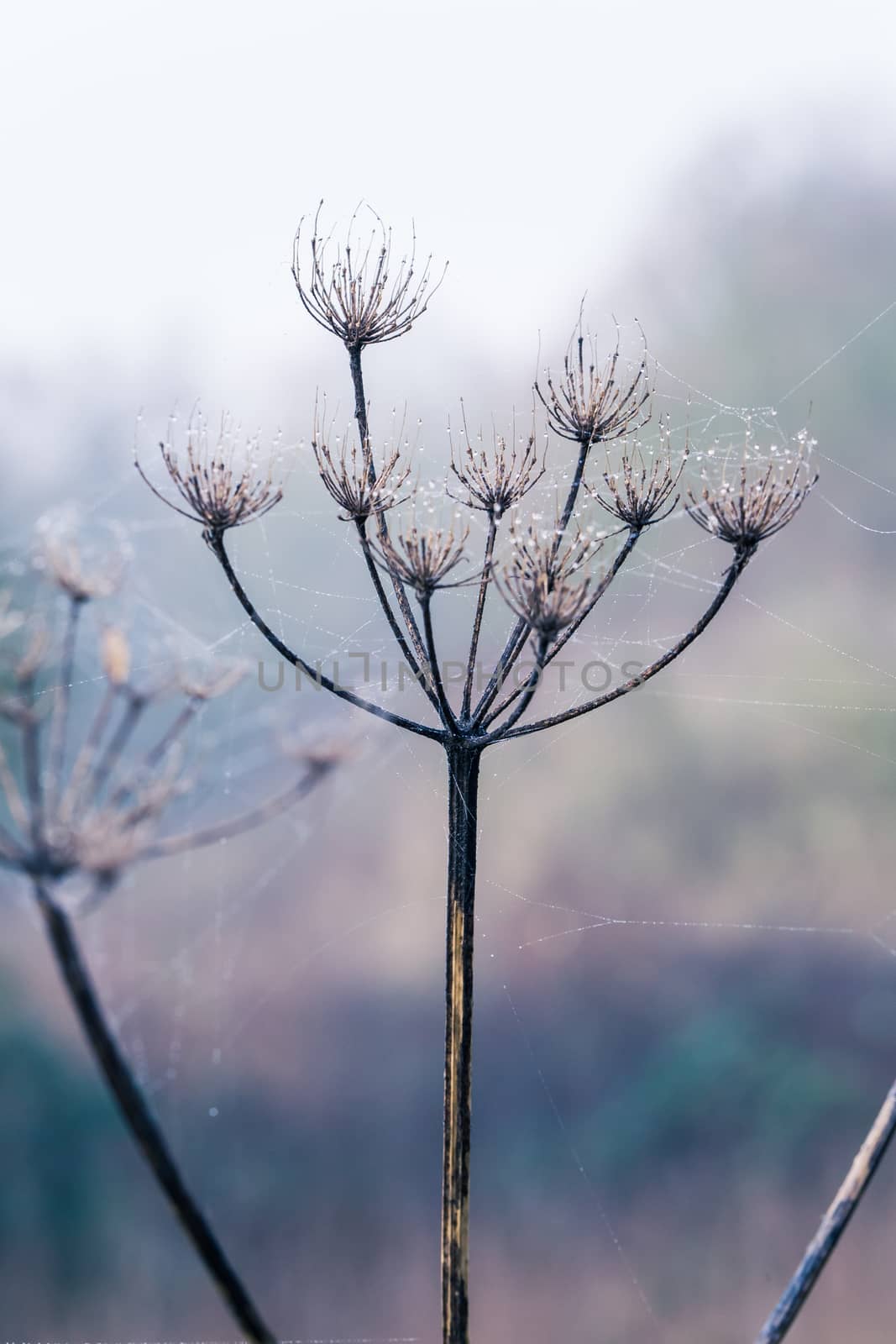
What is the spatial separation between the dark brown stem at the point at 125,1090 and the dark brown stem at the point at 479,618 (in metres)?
0.88

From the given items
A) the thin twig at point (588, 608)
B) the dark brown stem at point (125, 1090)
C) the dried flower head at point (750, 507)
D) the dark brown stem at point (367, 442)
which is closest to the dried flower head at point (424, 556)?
the dark brown stem at point (367, 442)

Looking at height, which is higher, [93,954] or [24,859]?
[24,859]

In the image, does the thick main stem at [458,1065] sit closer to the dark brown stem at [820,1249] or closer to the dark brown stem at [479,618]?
the dark brown stem at [479,618]

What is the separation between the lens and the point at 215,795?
11.6ft

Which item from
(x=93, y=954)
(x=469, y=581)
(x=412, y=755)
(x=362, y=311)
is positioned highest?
(x=362, y=311)

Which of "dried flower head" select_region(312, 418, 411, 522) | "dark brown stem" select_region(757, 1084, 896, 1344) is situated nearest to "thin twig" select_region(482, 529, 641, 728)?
"dried flower head" select_region(312, 418, 411, 522)

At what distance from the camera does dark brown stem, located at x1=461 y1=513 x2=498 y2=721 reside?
75.1 inches

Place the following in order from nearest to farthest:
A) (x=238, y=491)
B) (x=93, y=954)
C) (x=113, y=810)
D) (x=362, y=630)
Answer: (x=113, y=810), (x=238, y=491), (x=93, y=954), (x=362, y=630)

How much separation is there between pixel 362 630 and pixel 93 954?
59.6 inches

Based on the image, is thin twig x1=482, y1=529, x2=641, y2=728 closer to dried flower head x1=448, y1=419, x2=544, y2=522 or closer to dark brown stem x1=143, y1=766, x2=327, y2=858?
dried flower head x1=448, y1=419, x2=544, y2=522

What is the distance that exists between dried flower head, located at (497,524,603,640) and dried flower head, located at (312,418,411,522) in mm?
313

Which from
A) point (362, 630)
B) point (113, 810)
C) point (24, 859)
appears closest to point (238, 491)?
point (113, 810)

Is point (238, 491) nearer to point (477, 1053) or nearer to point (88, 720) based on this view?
point (88, 720)

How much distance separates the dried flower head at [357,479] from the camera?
1.89 meters
